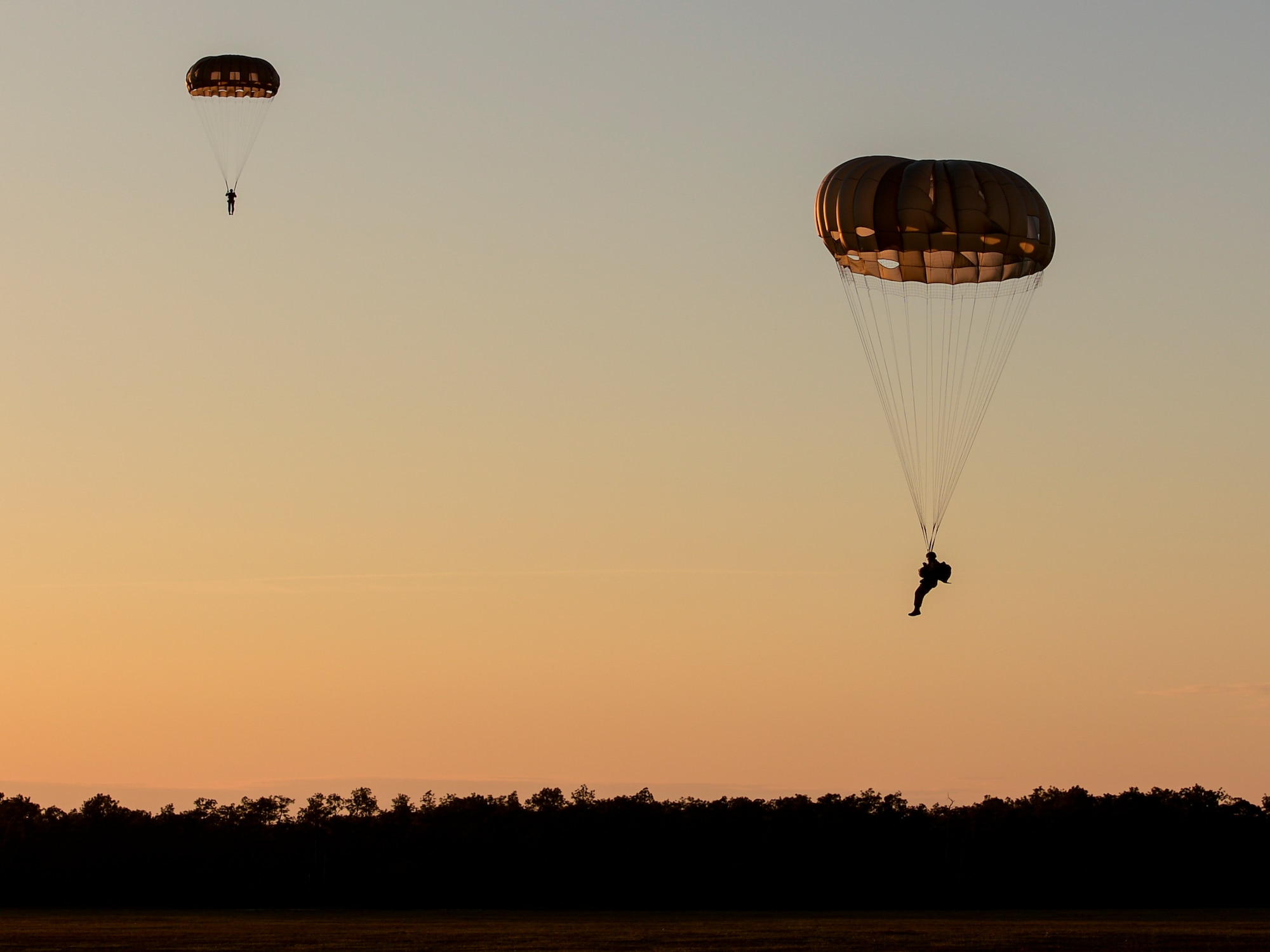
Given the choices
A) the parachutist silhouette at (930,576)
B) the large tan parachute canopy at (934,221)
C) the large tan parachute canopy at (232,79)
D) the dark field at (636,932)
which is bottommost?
the dark field at (636,932)

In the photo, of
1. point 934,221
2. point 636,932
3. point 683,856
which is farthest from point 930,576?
point 683,856

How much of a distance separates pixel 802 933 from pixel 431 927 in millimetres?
14355

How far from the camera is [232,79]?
6278cm

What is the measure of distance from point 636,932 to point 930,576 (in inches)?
1121

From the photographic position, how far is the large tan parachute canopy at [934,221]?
146ft

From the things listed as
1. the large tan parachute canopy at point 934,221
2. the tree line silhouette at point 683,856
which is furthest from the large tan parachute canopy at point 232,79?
the tree line silhouette at point 683,856

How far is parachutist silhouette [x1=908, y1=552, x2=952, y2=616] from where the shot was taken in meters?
43.4

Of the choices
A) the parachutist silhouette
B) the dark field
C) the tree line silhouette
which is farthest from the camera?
the tree line silhouette

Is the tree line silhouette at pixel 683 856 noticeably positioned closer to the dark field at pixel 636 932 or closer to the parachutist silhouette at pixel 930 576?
the dark field at pixel 636 932

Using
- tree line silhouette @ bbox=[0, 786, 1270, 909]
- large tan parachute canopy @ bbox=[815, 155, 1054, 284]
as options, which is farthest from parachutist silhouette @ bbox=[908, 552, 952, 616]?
tree line silhouette @ bbox=[0, 786, 1270, 909]

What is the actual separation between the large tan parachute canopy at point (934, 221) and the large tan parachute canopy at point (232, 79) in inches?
922

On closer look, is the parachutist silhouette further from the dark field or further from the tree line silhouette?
the tree line silhouette

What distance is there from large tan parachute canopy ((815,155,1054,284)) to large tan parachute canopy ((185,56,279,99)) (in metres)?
23.4

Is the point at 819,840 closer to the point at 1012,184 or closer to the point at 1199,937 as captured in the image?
the point at 1199,937
